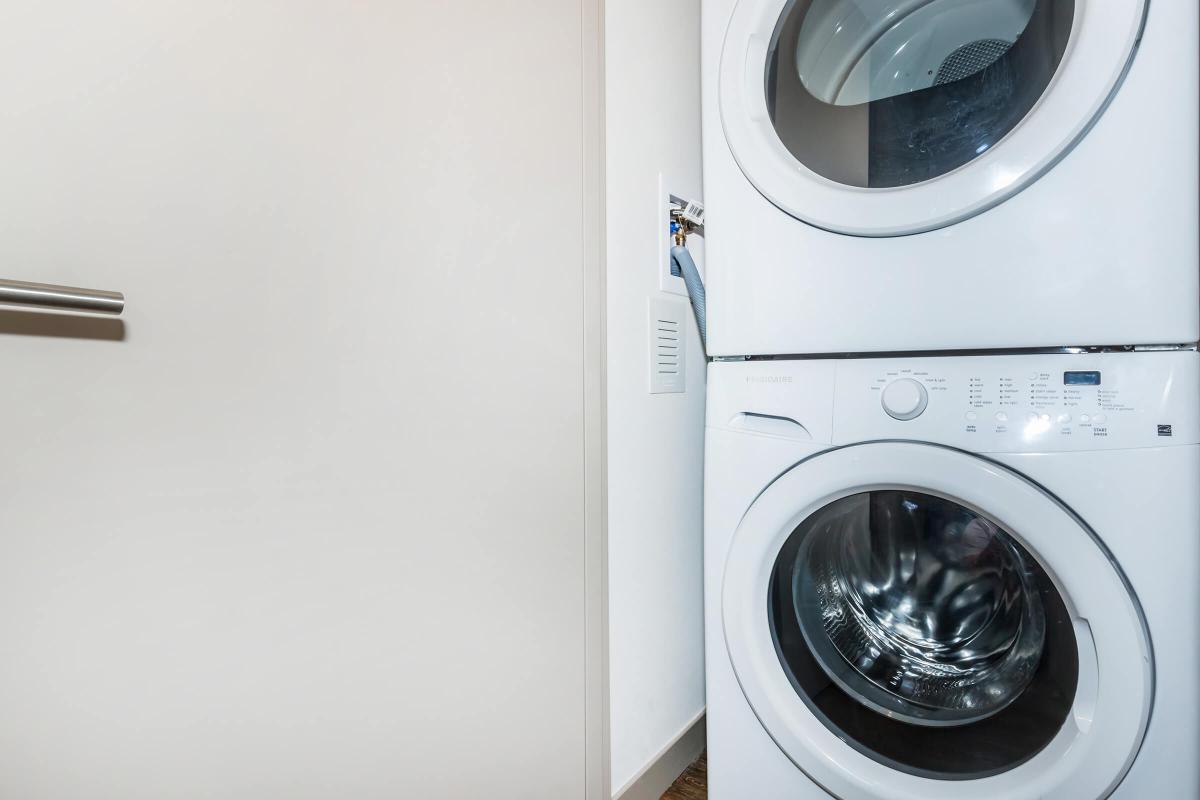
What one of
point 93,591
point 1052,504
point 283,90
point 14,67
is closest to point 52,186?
point 14,67

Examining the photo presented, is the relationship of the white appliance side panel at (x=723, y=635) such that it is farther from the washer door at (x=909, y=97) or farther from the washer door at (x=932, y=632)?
the washer door at (x=909, y=97)

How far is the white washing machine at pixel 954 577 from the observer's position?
2.22ft

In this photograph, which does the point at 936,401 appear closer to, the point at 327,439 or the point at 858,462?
the point at 858,462

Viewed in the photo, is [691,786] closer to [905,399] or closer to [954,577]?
[954,577]

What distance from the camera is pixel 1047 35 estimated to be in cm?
74

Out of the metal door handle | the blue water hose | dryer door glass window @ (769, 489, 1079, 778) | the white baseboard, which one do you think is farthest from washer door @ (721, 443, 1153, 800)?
the metal door handle

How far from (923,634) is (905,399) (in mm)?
372

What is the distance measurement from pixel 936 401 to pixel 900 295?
0.16 meters

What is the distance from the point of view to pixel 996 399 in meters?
0.76

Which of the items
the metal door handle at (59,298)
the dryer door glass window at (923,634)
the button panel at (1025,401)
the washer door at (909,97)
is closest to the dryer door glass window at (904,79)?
the washer door at (909,97)

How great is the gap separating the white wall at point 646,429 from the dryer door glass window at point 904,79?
0.96 ft

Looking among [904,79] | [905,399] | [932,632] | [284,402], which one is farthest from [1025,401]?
[284,402]

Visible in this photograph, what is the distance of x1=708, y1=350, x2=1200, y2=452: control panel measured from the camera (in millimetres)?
682

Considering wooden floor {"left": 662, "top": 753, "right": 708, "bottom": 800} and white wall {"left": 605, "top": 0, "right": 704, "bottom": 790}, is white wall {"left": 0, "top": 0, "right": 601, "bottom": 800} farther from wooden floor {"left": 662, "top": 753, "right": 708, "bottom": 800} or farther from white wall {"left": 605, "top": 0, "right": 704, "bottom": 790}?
wooden floor {"left": 662, "top": 753, "right": 708, "bottom": 800}
